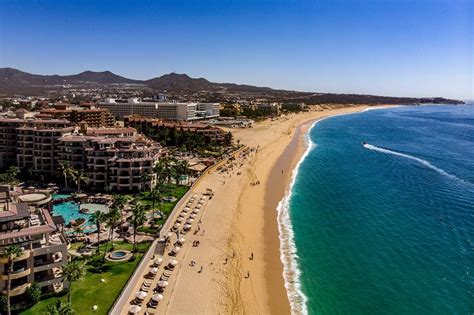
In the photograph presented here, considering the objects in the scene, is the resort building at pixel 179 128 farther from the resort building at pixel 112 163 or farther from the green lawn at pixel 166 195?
the resort building at pixel 112 163

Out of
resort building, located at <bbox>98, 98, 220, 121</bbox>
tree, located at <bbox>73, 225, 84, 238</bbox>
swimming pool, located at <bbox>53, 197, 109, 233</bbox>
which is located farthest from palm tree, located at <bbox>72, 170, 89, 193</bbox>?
resort building, located at <bbox>98, 98, 220, 121</bbox>

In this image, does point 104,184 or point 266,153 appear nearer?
point 104,184

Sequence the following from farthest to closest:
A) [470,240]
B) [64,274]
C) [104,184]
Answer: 1. [104,184]
2. [470,240]
3. [64,274]

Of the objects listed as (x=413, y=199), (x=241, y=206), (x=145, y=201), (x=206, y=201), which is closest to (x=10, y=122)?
(x=145, y=201)

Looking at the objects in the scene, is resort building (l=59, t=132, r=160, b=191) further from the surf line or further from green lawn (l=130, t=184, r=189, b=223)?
the surf line

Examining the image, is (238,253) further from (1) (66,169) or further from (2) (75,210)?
(1) (66,169)

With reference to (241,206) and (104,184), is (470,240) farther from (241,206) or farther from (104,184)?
(104,184)

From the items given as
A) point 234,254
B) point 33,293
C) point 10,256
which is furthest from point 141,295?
point 234,254
